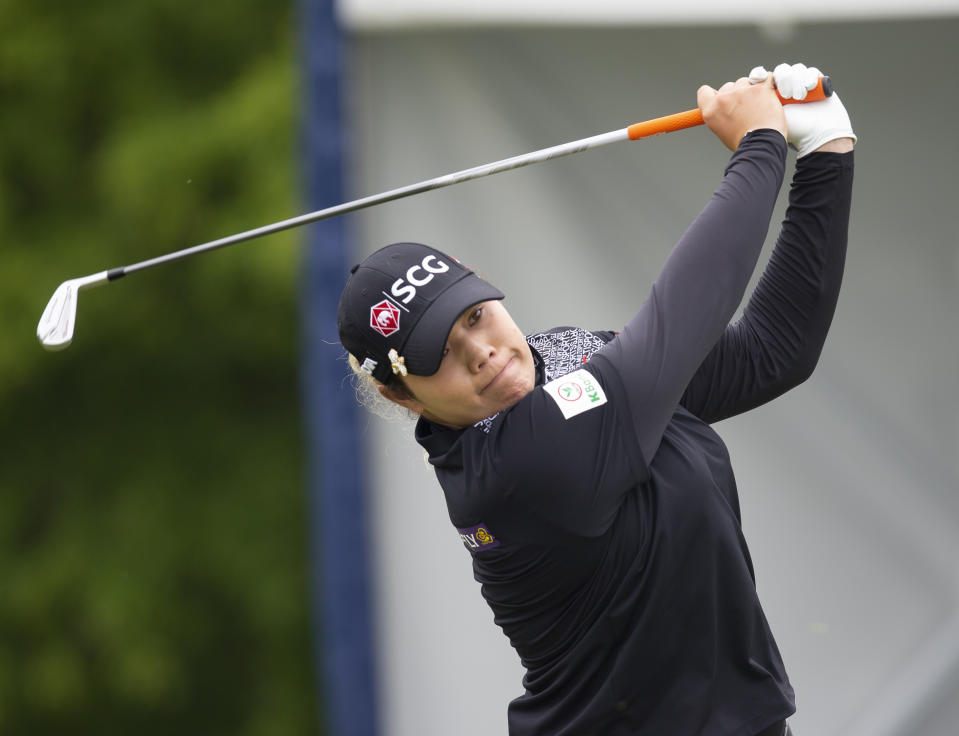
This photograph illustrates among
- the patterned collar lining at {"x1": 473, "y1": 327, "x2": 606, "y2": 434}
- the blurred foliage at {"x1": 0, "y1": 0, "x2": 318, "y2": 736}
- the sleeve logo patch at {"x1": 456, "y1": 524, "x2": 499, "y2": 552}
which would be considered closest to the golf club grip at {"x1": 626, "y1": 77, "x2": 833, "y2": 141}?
the patterned collar lining at {"x1": 473, "y1": 327, "x2": 606, "y2": 434}

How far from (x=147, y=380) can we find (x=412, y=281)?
4.50 metres

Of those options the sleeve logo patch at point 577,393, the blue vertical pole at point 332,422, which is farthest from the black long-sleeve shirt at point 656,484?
the blue vertical pole at point 332,422

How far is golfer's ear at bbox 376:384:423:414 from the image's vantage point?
1.62m

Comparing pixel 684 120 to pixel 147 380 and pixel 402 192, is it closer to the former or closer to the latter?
pixel 402 192

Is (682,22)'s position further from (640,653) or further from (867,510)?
(640,653)

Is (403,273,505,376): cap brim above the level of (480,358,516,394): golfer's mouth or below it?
above

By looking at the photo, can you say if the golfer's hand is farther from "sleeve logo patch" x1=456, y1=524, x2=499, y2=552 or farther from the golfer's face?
"sleeve logo patch" x1=456, y1=524, x2=499, y2=552

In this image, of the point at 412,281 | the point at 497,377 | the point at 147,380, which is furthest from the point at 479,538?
the point at 147,380

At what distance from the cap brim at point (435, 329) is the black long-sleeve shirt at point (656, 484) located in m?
0.10

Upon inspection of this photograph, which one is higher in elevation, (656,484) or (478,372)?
(478,372)

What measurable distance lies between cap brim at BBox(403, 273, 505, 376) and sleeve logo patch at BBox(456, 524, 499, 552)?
0.67 feet

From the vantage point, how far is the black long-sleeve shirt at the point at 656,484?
1447 millimetres

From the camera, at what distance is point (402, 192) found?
179 centimetres

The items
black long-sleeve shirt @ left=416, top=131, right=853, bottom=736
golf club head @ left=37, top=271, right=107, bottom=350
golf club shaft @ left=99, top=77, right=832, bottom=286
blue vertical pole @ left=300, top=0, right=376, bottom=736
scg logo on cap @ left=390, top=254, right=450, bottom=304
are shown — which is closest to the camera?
black long-sleeve shirt @ left=416, top=131, right=853, bottom=736
